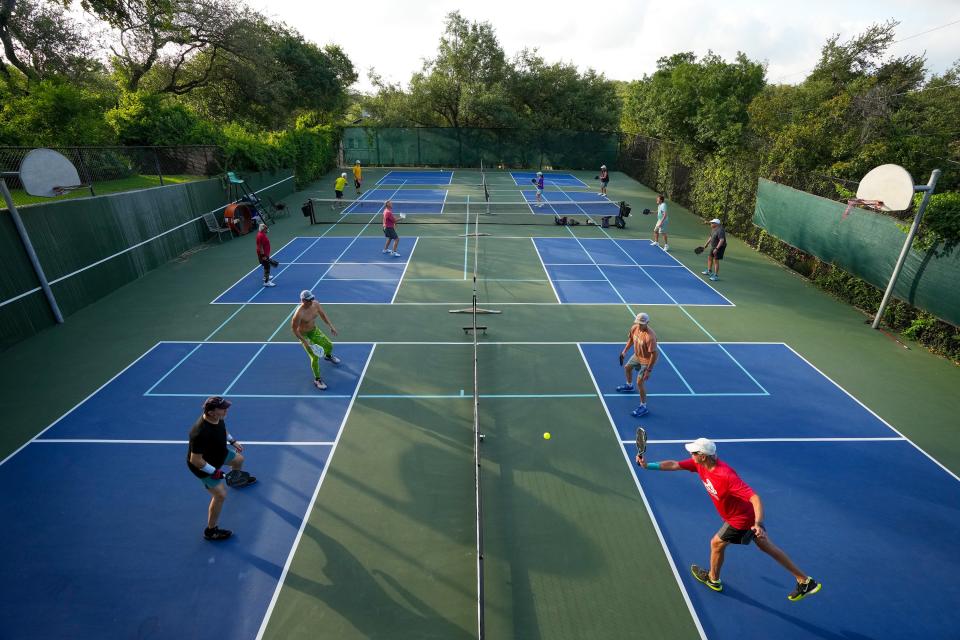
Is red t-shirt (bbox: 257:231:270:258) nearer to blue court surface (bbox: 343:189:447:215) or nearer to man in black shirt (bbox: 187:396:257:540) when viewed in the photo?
blue court surface (bbox: 343:189:447:215)

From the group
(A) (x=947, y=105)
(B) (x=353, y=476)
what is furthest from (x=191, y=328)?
(A) (x=947, y=105)

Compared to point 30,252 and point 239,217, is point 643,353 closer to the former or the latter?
point 30,252

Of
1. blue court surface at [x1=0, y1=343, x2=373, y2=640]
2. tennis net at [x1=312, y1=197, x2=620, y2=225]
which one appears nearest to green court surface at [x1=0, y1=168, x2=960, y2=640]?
blue court surface at [x1=0, y1=343, x2=373, y2=640]

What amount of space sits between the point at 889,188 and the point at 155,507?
47.8 ft

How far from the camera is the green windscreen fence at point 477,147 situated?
39.2 m

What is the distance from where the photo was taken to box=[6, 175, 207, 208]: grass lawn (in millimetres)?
12960

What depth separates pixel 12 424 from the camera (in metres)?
7.59

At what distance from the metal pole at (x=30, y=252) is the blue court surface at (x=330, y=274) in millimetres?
3301

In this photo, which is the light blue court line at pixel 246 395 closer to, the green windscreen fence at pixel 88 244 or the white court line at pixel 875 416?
the green windscreen fence at pixel 88 244

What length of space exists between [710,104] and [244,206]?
2239 centimetres

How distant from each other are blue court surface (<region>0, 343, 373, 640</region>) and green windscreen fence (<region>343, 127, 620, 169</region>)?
3388cm

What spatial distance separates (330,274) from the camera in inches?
569

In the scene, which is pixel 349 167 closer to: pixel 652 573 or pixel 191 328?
pixel 191 328

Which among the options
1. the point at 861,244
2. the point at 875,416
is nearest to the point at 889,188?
the point at 861,244
